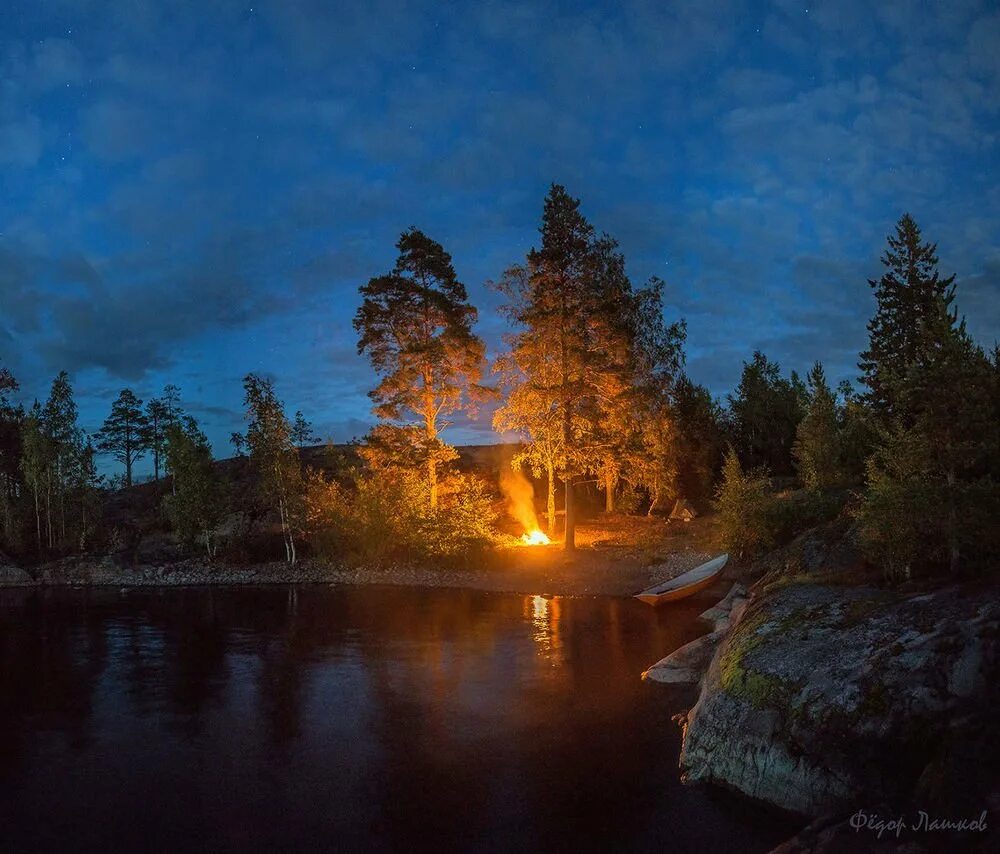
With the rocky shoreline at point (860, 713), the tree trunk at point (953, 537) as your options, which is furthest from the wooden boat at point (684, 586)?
the tree trunk at point (953, 537)

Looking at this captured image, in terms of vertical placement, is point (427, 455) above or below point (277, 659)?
above

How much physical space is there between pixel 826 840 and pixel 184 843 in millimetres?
8016

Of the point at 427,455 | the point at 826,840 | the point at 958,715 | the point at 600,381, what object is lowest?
the point at 826,840

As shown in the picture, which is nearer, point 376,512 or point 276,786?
point 276,786

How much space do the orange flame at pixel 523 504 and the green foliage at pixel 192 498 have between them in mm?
19466

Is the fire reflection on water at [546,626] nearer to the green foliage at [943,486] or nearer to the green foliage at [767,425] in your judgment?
the green foliage at [943,486]

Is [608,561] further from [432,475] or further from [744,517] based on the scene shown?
[432,475]

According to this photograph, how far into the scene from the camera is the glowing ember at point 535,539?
1446 inches

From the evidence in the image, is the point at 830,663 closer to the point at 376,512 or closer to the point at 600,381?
the point at 600,381

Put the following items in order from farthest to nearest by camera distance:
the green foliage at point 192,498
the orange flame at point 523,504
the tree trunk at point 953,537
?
the green foliage at point 192,498, the orange flame at point 523,504, the tree trunk at point 953,537

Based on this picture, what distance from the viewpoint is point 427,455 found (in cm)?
3703

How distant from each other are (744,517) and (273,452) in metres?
25.2

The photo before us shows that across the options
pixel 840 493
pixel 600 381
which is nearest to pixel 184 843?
pixel 840 493

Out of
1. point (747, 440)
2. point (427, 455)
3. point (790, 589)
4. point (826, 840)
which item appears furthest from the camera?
point (747, 440)
